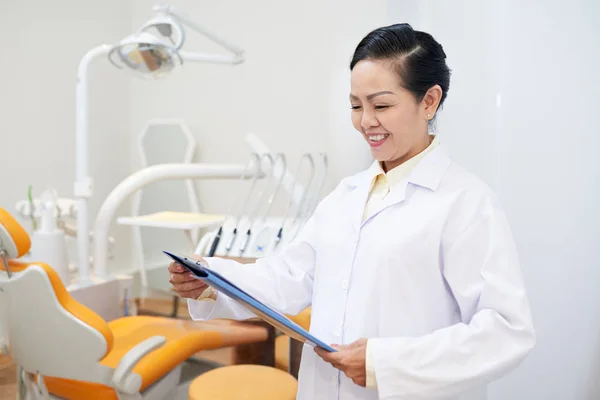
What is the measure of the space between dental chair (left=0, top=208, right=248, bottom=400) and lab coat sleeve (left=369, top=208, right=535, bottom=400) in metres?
1.05

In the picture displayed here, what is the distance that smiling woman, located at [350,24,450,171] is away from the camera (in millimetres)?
955

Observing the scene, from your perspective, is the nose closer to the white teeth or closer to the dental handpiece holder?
the white teeth

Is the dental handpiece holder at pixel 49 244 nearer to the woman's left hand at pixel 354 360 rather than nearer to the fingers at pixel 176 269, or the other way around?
the fingers at pixel 176 269

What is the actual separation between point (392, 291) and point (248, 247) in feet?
4.46

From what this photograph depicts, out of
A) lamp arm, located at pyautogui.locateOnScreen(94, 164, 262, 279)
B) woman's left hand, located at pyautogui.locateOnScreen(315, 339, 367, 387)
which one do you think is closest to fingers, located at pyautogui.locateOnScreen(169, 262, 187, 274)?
woman's left hand, located at pyautogui.locateOnScreen(315, 339, 367, 387)

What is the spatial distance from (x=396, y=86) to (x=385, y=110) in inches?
1.9

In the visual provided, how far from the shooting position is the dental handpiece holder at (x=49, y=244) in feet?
6.99

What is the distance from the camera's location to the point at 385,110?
0.96 meters

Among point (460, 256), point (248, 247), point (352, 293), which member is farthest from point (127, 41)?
point (460, 256)

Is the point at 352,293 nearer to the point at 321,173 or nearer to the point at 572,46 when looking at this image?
the point at 572,46

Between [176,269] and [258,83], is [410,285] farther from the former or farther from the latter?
[258,83]

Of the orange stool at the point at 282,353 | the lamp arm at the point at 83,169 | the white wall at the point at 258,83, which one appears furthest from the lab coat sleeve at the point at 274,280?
the white wall at the point at 258,83

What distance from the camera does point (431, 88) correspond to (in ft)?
3.24

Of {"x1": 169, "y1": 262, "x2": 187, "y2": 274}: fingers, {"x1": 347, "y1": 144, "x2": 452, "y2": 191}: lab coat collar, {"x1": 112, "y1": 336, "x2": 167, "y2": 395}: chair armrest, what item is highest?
{"x1": 347, "y1": 144, "x2": 452, "y2": 191}: lab coat collar
